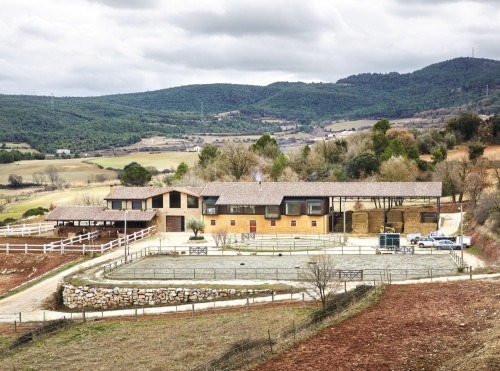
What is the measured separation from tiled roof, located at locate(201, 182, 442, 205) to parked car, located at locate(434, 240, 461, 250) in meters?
10.3

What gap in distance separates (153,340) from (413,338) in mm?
11595

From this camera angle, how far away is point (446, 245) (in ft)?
188

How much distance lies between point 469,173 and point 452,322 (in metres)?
56.7

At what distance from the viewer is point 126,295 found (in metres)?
43.7

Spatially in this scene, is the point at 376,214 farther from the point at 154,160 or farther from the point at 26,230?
the point at 154,160

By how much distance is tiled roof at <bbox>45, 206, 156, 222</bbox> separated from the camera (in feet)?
233

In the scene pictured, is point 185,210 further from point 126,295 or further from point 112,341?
point 112,341

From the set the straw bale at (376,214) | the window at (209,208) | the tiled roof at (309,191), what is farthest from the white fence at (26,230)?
the straw bale at (376,214)

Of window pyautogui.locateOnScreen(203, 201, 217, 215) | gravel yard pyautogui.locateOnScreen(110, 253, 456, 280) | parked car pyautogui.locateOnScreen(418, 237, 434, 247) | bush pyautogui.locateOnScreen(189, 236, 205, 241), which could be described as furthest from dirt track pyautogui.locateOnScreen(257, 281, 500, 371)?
window pyautogui.locateOnScreen(203, 201, 217, 215)

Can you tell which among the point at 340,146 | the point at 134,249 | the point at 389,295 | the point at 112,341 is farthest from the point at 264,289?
the point at 340,146

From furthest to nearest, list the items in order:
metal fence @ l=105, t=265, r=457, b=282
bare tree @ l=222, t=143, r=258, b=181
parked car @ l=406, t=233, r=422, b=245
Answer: bare tree @ l=222, t=143, r=258, b=181, parked car @ l=406, t=233, r=422, b=245, metal fence @ l=105, t=265, r=457, b=282

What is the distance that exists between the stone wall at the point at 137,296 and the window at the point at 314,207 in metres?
28.9

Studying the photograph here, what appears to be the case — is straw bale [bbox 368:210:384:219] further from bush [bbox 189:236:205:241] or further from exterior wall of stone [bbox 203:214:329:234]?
bush [bbox 189:236:205:241]

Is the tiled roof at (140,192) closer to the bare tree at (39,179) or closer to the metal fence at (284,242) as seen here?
the metal fence at (284,242)
